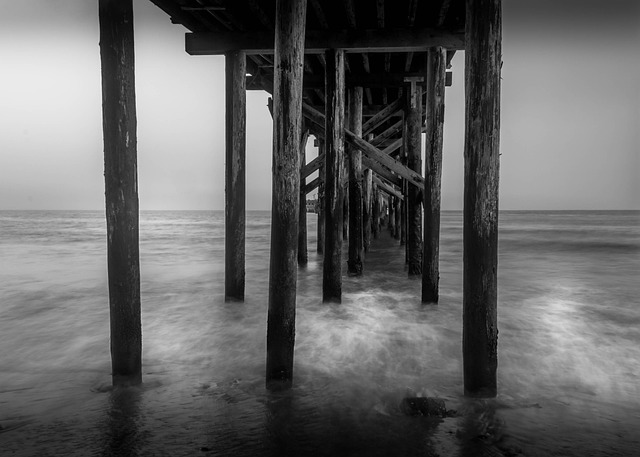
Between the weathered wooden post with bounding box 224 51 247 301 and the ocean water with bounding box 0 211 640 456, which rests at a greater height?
the weathered wooden post with bounding box 224 51 247 301

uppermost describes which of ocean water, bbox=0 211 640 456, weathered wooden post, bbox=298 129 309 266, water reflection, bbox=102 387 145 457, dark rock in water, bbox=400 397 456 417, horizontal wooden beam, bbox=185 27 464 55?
horizontal wooden beam, bbox=185 27 464 55

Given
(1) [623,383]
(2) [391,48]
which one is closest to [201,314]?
(2) [391,48]

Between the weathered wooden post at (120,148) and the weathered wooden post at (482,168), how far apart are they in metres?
1.99

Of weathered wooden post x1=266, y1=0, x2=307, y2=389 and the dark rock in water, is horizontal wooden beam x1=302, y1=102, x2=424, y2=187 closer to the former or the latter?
weathered wooden post x1=266, y1=0, x2=307, y2=389

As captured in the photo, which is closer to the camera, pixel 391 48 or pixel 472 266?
pixel 472 266

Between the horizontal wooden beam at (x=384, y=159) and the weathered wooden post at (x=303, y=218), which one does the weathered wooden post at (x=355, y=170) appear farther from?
the weathered wooden post at (x=303, y=218)

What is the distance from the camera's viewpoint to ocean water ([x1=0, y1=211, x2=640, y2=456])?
2.35m

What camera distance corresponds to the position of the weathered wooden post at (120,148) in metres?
2.62

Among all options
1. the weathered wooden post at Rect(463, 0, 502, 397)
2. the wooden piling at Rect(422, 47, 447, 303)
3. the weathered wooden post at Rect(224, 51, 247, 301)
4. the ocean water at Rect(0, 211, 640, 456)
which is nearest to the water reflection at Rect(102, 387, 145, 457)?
the ocean water at Rect(0, 211, 640, 456)

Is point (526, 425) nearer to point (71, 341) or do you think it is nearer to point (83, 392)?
point (83, 392)

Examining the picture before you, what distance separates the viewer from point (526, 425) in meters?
2.54

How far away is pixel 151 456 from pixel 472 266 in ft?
6.47

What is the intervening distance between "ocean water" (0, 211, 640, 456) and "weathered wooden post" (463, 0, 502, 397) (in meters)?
0.58

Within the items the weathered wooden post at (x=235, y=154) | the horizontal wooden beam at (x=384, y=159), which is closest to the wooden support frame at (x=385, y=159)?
the horizontal wooden beam at (x=384, y=159)
